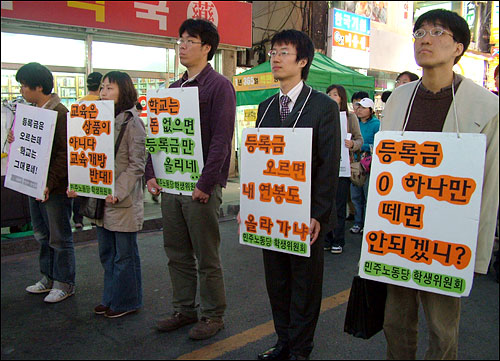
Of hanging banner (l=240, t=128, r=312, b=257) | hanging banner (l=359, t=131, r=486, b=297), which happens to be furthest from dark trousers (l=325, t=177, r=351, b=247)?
hanging banner (l=359, t=131, r=486, b=297)

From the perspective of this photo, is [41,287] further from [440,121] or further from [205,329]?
[440,121]

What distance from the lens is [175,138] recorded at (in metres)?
3.03

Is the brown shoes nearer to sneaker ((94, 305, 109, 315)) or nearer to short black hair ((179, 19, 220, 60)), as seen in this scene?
sneaker ((94, 305, 109, 315))

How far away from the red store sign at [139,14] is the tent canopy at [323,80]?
4.91 ft

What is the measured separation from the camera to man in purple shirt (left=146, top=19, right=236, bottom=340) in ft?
9.58

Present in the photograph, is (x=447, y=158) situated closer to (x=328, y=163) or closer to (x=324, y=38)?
(x=328, y=163)

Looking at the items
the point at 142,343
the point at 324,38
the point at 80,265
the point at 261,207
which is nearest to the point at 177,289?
the point at 142,343

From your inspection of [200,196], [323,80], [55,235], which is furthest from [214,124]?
[323,80]

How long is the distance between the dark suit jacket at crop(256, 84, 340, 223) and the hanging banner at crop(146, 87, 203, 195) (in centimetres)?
73

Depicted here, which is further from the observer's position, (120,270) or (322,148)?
(120,270)

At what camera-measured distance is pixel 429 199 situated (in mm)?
1941

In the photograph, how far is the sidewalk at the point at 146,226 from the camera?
16.5 ft

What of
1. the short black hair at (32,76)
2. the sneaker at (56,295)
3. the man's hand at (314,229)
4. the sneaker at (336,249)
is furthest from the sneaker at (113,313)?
the sneaker at (336,249)

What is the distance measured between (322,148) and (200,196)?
0.88 metres
